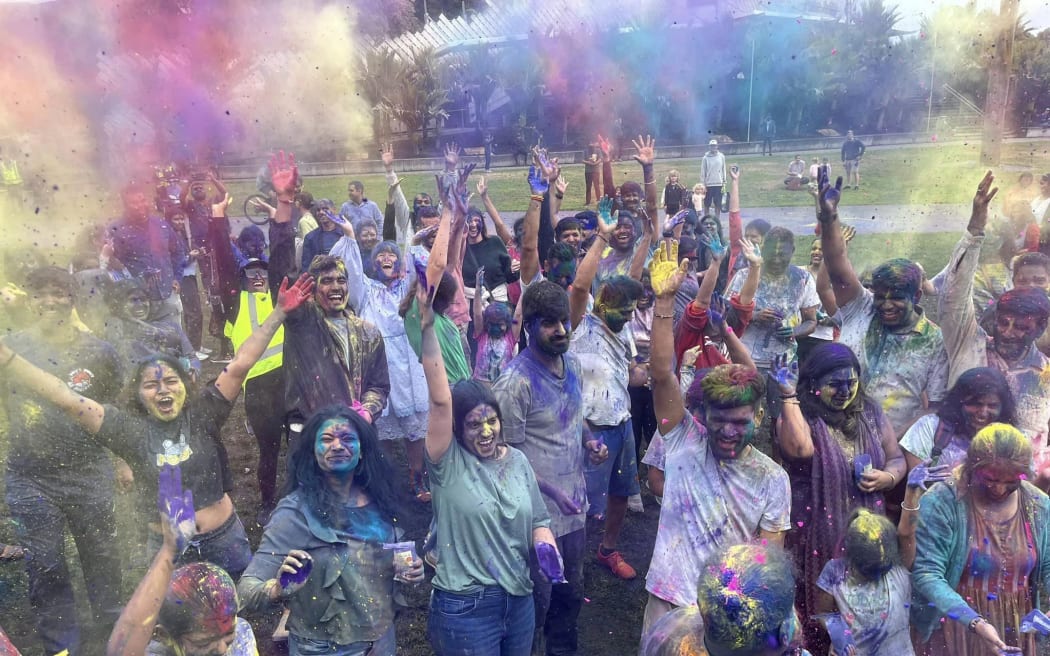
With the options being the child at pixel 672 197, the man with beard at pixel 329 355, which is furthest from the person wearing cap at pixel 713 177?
the man with beard at pixel 329 355

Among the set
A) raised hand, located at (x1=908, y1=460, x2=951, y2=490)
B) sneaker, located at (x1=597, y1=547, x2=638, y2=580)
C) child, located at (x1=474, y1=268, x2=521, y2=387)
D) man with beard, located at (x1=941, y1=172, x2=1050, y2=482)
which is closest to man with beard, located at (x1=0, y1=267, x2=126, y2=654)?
child, located at (x1=474, y1=268, x2=521, y2=387)

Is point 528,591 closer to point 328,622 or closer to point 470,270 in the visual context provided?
point 328,622

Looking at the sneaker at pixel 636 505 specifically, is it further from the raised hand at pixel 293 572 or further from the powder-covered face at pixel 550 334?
the raised hand at pixel 293 572

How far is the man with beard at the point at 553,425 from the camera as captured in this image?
3.09 metres

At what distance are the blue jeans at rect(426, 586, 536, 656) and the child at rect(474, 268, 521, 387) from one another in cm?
187

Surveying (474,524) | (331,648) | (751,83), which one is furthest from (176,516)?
(751,83)

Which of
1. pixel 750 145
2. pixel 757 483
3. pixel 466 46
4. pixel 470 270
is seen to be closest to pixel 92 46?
pixel 470 270

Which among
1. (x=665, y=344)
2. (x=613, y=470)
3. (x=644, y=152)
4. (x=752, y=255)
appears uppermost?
(x=644, y=152)

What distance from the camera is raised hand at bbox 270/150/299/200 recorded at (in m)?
4.63

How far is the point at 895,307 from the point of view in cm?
345

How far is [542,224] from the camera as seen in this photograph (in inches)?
264

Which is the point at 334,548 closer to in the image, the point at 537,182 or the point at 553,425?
the point at 553,425

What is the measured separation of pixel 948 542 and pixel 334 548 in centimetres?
204

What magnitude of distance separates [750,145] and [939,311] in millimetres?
14323
